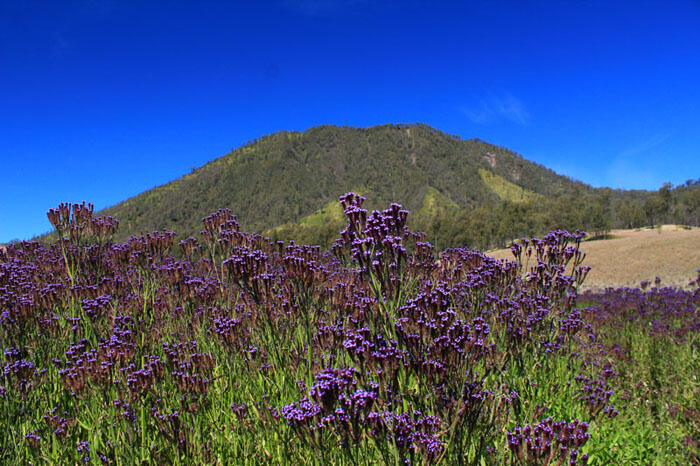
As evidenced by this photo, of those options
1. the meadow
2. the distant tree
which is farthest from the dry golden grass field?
the distant tree

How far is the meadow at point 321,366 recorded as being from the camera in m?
2.62

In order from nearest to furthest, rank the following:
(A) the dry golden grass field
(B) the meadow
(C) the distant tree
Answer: (B) the meadow, (A) the dry golden grass field, (C) the distant tree

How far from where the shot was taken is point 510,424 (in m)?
3.96

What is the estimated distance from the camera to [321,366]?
3953 millimetres

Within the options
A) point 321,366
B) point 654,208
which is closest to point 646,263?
point 321,366

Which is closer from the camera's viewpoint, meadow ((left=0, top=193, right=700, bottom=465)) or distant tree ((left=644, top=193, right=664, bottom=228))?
meadow ((left=0, top=193, right=700, bottom=465))

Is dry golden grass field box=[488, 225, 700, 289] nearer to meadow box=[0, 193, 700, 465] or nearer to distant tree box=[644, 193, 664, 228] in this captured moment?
meadow box=[0, 193, 700, 465]

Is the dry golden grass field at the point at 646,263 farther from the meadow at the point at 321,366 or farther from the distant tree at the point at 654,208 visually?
the distant tree at the point at 654,208

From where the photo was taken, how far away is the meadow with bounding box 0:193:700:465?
262 centimetres

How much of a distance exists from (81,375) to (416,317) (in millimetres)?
2929

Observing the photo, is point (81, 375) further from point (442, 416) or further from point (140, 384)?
point (442, 416)

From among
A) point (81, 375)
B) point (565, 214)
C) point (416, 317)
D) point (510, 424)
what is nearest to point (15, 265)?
point (81, 375)

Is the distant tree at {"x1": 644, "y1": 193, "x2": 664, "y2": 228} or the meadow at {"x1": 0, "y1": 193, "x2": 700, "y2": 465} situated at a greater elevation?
the distant tree at {"x1": 644, "y1": 193, "x2": 664, "y2": 228}

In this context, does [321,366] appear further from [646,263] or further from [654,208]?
[654,208]
